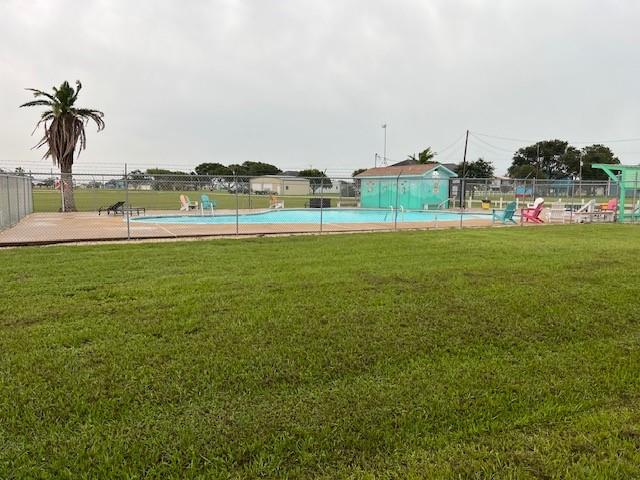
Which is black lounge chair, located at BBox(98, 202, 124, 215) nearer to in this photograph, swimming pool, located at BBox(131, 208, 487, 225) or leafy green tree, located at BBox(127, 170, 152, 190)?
swimming pool, located at BBox(131, 208, 487, 225)

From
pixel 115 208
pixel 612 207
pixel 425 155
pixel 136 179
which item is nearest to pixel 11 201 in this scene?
pixel 136 179

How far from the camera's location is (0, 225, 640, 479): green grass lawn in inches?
92.0

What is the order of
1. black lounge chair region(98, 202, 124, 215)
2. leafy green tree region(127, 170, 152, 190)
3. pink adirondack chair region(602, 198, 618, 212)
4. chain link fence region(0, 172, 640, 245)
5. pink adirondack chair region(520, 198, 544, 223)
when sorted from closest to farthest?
leafy green tree region(127, 170, 152, 190)
chain link fence region(0, 172, 640, 245)
pink adirondack chair region(520, 198, 544, 223)
pink adirondack chair region(602, 198, 618, 212)
black lounge chair region(98, 202, 124, 215)

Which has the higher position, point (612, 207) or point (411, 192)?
point (411, 192)

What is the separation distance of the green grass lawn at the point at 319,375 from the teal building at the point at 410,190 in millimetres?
24560

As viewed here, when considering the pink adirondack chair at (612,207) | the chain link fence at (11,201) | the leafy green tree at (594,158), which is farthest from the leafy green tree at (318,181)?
the leafy green tree at (594,158)

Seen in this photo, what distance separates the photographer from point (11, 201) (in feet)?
49.5

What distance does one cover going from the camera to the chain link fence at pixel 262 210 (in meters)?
13.7

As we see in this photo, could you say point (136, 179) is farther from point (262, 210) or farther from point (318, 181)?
point (318, 181)

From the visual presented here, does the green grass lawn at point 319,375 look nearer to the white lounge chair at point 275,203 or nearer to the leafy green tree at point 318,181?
the leafy green tree at point 318,181

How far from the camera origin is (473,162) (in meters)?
80.8

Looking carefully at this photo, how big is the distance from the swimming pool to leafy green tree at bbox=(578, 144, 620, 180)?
67978 millimetres

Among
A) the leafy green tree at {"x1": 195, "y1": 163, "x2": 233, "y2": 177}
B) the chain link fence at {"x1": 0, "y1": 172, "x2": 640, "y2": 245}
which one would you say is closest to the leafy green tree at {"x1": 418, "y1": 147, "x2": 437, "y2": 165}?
the chain link fence at {"x1": 0, "y1": 172, "x2": 640, "y2": 245}

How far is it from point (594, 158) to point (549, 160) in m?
8.27
